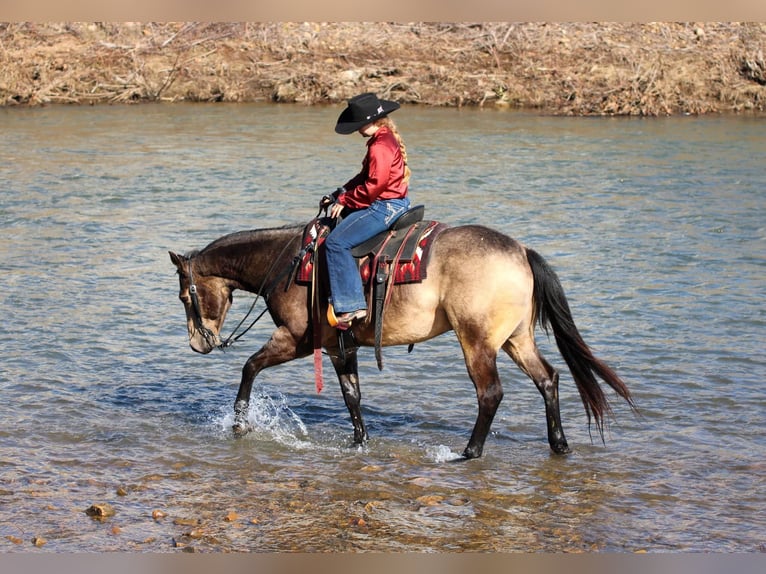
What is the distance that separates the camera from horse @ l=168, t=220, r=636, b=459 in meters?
6.67

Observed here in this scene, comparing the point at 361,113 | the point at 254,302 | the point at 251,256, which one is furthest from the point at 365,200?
the point at 254,302

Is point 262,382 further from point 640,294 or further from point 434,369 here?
point 640,294

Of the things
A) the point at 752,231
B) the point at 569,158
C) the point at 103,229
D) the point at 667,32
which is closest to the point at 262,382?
the point at 103,229

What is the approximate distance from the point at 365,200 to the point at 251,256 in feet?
3.46

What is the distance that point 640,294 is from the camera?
11.8 m

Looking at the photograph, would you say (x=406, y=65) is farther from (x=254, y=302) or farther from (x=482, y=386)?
(x=482, y=386)

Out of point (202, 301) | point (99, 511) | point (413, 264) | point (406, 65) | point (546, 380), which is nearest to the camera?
point (99, 511)

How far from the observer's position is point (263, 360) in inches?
289

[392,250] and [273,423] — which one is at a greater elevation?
[392,250]

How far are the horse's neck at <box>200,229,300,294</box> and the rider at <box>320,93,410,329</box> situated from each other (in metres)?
0.56

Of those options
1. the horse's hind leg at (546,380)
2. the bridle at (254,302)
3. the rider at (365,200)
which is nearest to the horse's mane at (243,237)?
the bridle at (254,302)

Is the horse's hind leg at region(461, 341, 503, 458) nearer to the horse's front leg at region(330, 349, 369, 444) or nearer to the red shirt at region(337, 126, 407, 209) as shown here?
the horse's front leg at region(330, 349, 369, 444)

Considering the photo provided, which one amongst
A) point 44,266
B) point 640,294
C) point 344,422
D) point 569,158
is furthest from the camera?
point 569,158

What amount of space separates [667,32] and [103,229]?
19.0 meters
